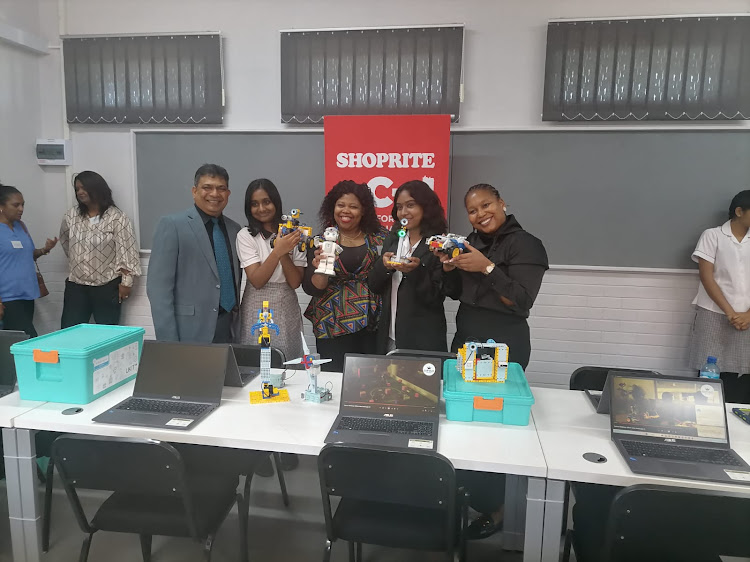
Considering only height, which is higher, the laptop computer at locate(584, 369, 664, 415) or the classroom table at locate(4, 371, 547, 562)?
the laptop computer at locate(584, 369, 664, 415)

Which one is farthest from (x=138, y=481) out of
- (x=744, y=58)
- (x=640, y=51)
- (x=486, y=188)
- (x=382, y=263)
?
(x=744, y=58)

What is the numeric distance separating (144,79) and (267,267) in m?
2.46

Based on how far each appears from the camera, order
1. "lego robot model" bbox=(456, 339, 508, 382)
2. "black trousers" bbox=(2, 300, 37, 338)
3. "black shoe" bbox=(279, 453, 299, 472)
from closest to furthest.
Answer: "lego robot model" bbox=(456, 339, 508, 382), "black shoe" bbox=(279, 453, 299, 472), "black trousers" bbox=(2, 300, 37, 338)

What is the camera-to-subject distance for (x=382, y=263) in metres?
2.41

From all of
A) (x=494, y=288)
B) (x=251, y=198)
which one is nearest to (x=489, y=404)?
(x=494, y=288)

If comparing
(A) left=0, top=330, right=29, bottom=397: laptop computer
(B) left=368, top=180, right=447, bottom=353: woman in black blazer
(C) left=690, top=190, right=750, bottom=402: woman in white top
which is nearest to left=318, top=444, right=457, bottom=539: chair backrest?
(B) left=368, top=180, right=447, bottom=353: woman in black blazer

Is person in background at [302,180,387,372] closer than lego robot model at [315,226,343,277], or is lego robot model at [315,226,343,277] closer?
lego robot model at [315,226,343,277]

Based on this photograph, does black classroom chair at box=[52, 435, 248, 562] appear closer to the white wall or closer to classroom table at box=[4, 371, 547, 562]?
classroom table at box=[4, 371, 547, 562]

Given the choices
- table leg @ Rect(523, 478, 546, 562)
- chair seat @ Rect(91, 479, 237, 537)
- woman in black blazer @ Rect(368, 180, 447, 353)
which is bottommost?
chair seat @ Rect(91, 479, 237, 537)

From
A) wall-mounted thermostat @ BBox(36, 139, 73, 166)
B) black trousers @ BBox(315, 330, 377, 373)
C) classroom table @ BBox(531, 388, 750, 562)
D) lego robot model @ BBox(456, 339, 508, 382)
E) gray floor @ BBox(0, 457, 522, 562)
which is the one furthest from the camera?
wall-mounted thermostat @ BBox(36, 139, 73, 166)

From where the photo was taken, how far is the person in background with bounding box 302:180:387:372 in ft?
8.36

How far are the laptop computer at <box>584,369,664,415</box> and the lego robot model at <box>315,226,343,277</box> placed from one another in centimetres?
125

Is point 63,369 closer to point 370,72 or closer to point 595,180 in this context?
point 370,72

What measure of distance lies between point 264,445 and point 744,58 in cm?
382
